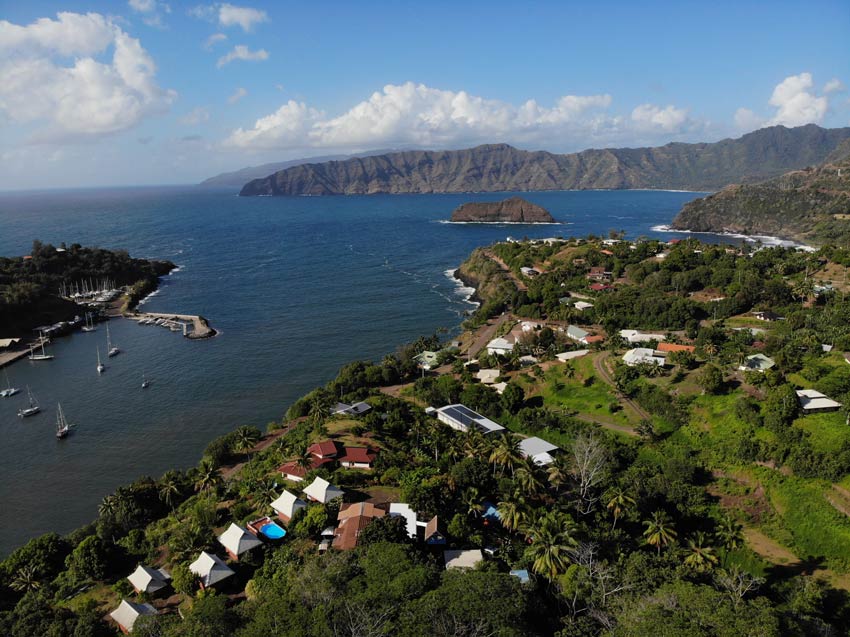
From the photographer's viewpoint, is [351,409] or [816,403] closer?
[816,403]

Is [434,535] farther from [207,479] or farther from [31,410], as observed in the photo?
[31,410]

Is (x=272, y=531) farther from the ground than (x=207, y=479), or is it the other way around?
(x=272, y=531)

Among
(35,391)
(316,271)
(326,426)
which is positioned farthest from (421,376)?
(316,271)

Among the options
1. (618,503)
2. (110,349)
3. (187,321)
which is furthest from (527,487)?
(187,321)

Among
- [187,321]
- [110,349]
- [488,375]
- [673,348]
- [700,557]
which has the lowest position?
[700,557]

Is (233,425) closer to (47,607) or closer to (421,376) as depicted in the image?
(421,376)

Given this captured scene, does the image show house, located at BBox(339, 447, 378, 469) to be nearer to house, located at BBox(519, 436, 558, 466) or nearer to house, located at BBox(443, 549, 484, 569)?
house, located at BBox(519, 436, 558, 466)
